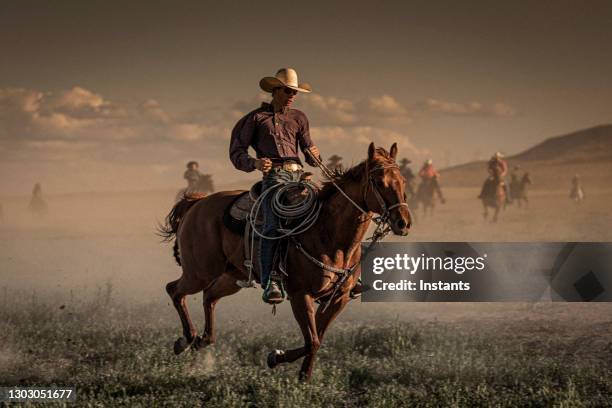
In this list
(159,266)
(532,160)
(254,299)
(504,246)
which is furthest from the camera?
(532,160)

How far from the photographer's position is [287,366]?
9.61 metres

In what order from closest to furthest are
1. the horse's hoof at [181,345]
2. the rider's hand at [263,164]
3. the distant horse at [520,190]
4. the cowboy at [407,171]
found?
the rider's hand at [263,164]
the horse's hoof at [181,345]
the cowboy at [407,171]
the distant horse at [520,190]

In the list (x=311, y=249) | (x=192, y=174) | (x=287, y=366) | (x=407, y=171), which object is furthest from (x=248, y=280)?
(x=407, y=171)

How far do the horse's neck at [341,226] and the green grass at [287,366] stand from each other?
4.45 feet

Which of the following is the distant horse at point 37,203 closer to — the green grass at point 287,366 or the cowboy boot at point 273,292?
the green grass at point 287,366

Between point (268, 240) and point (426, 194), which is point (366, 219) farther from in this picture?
point (426, 194)

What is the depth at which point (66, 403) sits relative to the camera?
791 centimetres

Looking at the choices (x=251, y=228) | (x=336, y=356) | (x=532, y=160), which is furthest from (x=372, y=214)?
(x=532, y=160)

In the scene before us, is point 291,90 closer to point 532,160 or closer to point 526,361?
point 526,361

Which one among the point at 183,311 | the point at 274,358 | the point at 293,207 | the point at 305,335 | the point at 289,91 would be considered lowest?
the point at 274,358

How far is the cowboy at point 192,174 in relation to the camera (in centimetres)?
2147

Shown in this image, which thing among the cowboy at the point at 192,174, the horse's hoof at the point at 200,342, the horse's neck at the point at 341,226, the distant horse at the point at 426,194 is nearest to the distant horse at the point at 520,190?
the distant horse at the point at 426,194

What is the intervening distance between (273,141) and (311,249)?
122 centimetres

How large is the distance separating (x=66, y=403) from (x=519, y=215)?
2574 cm
